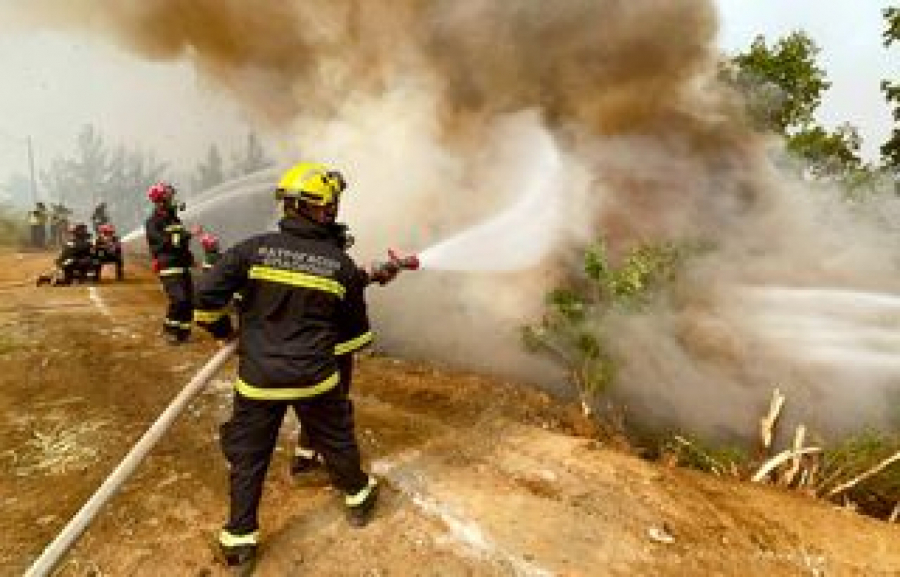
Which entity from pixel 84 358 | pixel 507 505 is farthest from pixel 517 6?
pixel 507 505

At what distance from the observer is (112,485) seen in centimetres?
382

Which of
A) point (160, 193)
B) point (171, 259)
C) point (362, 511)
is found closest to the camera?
point (362, 511)

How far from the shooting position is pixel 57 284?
14.0 metres

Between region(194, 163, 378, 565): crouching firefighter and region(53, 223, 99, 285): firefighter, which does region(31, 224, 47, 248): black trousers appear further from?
region(194, 163, 378, 565): crouching firefighter

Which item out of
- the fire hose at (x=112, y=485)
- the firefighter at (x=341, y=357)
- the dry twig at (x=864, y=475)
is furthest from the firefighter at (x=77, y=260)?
the dry twig at (x=864, y=475)

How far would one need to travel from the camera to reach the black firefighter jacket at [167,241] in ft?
28.2

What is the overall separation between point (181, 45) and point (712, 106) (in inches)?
336

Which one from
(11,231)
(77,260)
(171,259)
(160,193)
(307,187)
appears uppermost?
(307,187)

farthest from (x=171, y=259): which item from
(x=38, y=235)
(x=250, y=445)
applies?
(x=38, y=235)

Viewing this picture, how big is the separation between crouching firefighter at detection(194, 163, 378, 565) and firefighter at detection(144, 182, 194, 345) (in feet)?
15.7

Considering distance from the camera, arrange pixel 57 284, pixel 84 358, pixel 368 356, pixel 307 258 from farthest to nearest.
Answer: pixel 57 284, pixel 368 356, pixel 84 358, pixel 307 258

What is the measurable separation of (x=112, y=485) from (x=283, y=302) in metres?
1.22

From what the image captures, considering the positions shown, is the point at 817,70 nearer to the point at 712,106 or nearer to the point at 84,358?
the point at 712,106

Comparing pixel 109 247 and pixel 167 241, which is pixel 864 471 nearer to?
pixel 167 241
